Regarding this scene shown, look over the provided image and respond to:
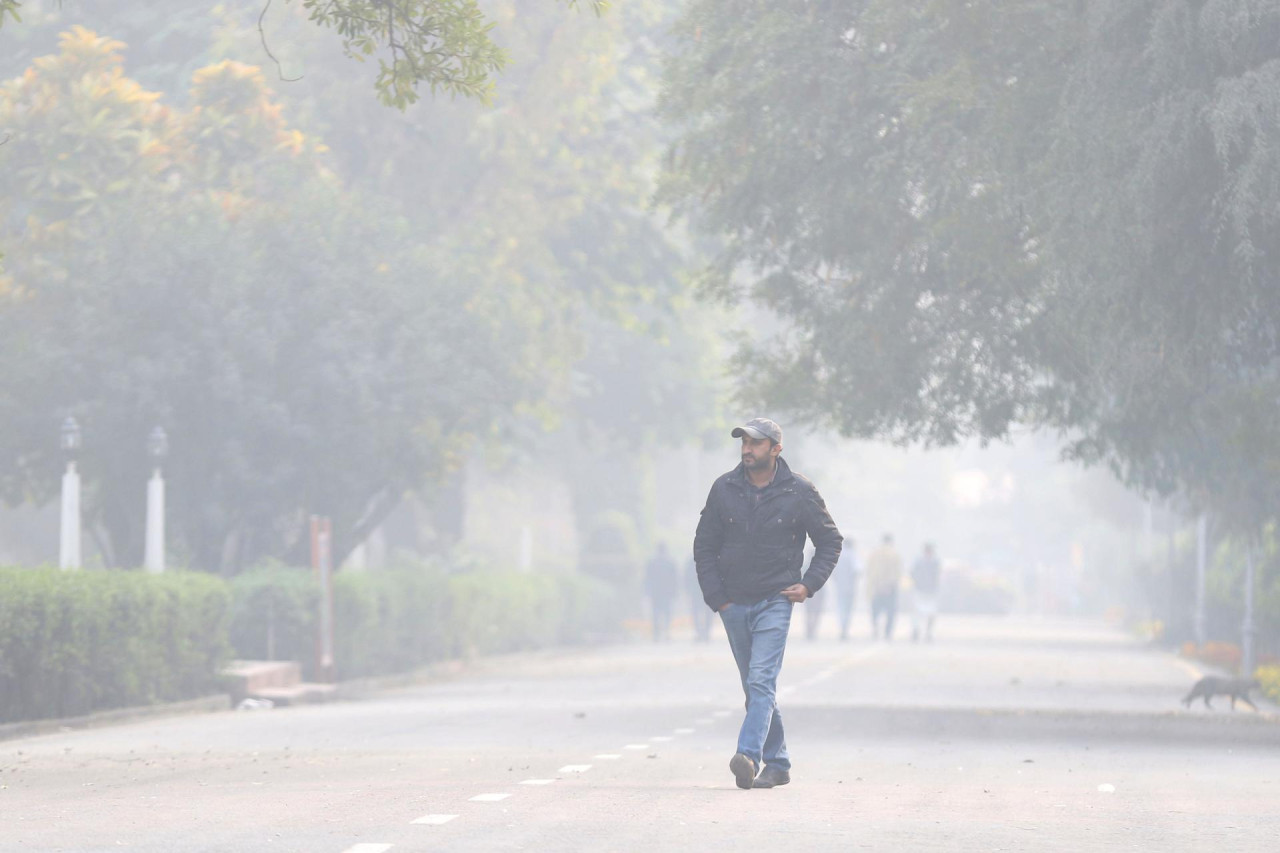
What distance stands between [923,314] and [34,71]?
44.6 ft

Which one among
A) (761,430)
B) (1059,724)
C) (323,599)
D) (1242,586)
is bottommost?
(1059,724)

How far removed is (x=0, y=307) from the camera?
29.3 metres

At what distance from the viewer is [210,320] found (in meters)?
29.3

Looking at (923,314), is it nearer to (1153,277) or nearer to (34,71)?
(1153,277)

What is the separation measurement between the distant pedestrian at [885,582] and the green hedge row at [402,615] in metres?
6.35

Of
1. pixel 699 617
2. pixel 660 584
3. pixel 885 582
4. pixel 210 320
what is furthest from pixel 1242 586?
pixel 210 320

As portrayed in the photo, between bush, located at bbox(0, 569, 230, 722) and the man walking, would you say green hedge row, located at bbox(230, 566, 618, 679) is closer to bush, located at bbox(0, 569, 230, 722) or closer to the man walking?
bush, located at bbox(0, 569, 230, 722)

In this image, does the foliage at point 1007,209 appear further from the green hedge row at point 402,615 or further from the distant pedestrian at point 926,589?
the distant pedestrian at point 926,589

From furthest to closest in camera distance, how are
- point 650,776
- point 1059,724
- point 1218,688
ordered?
point 1218,688 < point 1059,724 < point 650,776

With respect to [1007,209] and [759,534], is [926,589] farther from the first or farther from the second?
[759,534]

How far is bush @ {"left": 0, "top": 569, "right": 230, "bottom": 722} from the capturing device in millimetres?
19297

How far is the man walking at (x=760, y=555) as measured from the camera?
12.3 m

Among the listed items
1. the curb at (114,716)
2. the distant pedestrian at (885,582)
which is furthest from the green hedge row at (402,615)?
the distant pedestrian at (885,582)

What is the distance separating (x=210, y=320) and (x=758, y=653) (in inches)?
712
